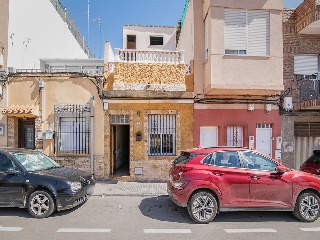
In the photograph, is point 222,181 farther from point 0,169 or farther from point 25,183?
point 0,169

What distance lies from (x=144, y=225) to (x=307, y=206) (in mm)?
3940

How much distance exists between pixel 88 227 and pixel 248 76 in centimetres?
752

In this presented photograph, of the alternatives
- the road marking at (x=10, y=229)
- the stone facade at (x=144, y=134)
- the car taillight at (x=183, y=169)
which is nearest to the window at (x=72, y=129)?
the stone facade at (x=144, y=134)

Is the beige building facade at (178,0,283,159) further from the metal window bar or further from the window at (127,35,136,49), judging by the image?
the window at (127,35,136,49)

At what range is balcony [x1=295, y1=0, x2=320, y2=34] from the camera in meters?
9.18

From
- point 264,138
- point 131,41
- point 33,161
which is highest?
point 131,41

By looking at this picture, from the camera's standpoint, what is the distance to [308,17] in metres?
9.43

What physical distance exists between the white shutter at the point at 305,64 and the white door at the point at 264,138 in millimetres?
2930

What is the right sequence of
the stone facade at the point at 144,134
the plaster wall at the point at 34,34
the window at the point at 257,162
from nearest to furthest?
the window at the point at 257,162 < the stone facade at the point at 144,134 < the plaster wall at the point at 34,34

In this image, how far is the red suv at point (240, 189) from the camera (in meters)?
5.43

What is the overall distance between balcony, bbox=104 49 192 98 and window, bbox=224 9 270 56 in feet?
6.91

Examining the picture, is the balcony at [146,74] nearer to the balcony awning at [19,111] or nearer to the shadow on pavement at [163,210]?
the balcony awning at [19,111]

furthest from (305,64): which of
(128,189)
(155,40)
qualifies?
(155,40)

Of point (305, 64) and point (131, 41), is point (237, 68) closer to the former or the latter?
point (305, 64)
